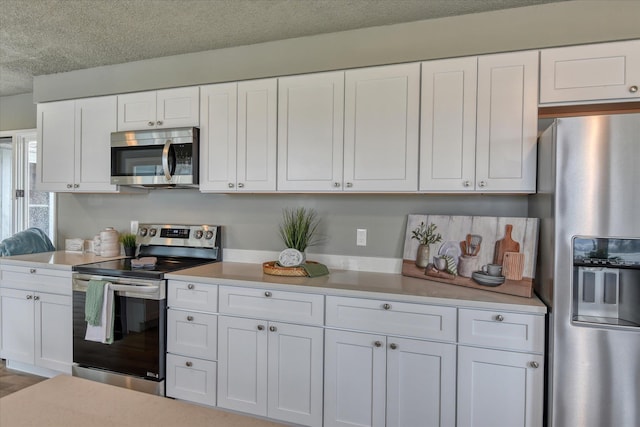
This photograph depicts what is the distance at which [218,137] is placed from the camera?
274cm

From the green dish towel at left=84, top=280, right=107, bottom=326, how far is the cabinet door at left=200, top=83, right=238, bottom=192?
93cm

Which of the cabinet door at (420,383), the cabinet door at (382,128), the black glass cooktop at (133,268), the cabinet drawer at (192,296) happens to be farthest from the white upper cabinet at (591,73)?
the black glass cooktop at (133,268)

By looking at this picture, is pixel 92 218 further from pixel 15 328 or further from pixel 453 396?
pixel 453 396

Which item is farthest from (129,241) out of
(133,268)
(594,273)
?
(594,273)

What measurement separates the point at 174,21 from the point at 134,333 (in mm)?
1999

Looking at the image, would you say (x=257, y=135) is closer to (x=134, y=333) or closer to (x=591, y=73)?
(x=134, y=333)

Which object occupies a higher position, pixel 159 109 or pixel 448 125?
pixel 159 109

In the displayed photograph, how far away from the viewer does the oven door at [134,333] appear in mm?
2467

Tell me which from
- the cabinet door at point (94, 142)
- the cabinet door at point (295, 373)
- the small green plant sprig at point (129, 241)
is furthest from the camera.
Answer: the small green plant sprig at point (129, 241)

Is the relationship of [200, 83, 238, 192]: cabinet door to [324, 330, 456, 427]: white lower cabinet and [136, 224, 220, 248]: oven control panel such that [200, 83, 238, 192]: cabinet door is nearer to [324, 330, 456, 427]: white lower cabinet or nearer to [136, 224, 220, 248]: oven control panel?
[136, 224, 220, 248]: oven control panel

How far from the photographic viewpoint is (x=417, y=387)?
78.0 inches

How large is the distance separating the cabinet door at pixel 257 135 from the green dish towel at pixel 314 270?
58cm

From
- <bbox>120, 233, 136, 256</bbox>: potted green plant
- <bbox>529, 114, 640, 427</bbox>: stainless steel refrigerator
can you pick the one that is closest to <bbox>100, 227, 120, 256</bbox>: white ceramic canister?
<bbox>120, 233, 136, 256</bbox>: potted green plant

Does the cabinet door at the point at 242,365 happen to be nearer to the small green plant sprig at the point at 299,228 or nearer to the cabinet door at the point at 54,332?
the small green plant sprig at the point at 299,228
